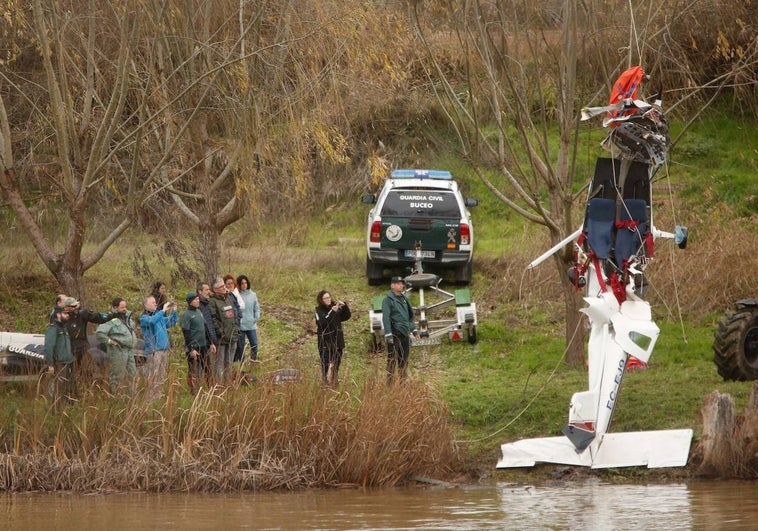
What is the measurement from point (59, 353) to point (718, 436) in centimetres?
736

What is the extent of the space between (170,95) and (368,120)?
13528mm

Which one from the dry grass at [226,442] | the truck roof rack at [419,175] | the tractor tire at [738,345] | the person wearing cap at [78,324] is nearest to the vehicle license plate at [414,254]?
the truck roof rack at [419,175]

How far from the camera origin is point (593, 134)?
29000mm

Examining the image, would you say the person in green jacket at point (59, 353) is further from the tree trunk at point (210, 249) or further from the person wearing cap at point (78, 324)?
the tree trunk at point (210, 249)

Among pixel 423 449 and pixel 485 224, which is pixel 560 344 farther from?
pixel 485 224

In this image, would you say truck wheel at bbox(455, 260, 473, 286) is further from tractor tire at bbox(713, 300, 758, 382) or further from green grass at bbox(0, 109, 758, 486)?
tractor tire at bbox(713, 300, 758, 382)

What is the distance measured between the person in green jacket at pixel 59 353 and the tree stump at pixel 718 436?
22.4 ft

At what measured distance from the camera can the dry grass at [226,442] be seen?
13.5 meters

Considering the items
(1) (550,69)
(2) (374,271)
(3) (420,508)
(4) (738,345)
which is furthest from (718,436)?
(2) (374,271)

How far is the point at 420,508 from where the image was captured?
12.6 m

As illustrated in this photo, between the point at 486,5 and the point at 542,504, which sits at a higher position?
the point at 486,5

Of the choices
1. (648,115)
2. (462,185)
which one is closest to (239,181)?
(648,115)

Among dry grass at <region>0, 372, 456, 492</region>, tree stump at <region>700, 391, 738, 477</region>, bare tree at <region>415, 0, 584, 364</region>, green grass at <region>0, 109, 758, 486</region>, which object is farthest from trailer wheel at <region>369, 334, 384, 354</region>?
tree stump at <region>700, 391, 738, 477</region>

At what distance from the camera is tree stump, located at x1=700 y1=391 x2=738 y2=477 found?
13.4 metres
